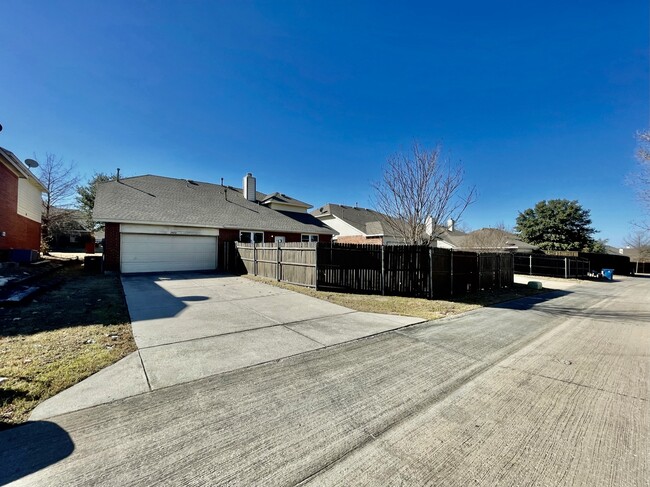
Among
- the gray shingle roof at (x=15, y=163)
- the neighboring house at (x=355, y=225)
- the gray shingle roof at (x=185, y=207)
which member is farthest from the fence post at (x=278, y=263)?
the neighboring house at (x=355, y=225)

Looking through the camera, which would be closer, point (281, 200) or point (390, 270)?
point (390, 270)

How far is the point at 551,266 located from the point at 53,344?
92.9 feet

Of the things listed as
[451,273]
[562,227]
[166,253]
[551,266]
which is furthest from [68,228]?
[562,227]

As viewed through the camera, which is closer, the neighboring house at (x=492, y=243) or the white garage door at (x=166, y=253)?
the white garage door at (x=166, y=253)

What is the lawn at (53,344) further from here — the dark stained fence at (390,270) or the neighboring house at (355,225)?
the neighboring house at (355,225)

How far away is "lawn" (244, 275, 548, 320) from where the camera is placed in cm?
767

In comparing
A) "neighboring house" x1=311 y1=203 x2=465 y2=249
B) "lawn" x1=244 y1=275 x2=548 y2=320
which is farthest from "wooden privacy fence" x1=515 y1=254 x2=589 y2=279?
"lawn" x1=244 y1=275 x2=548 y2=320

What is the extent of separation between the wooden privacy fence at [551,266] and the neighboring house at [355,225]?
34.6ft

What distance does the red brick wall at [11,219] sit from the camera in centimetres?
1305

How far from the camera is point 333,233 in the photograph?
2297 centimetres

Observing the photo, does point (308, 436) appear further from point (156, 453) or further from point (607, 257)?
point (607, 257)

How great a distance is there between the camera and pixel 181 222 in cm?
1562

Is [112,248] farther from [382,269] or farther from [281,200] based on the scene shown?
[382,269]

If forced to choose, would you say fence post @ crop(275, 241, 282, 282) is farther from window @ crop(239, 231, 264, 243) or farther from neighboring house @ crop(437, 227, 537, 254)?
neighboring house @ crop(437, 227, 537, 254)
